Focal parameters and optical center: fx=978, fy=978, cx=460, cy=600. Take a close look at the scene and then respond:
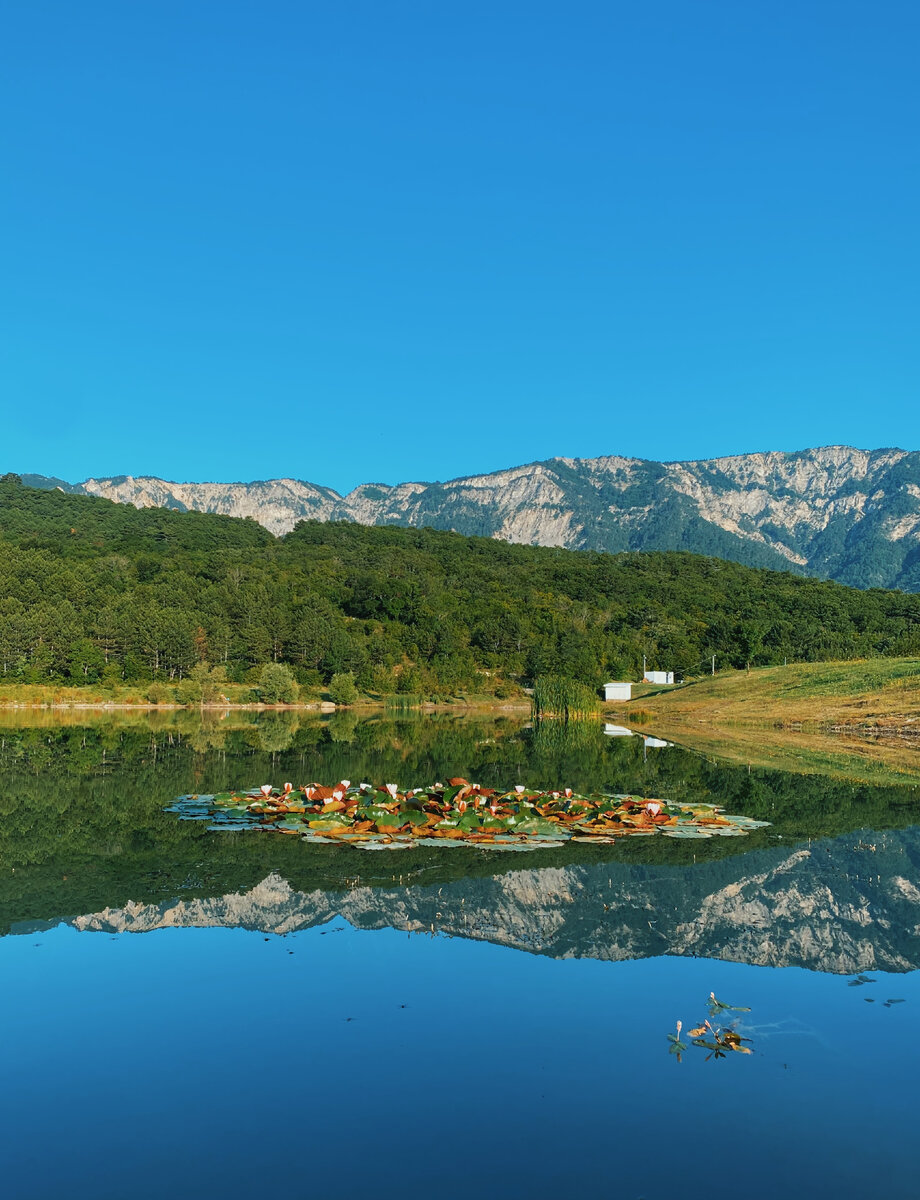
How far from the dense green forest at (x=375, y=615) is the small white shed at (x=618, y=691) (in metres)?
10.7

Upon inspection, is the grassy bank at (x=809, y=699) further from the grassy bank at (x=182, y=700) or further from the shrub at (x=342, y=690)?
the shrub at (x=342, y=690)

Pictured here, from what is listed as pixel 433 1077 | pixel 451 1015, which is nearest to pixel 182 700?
pixel 451 1015

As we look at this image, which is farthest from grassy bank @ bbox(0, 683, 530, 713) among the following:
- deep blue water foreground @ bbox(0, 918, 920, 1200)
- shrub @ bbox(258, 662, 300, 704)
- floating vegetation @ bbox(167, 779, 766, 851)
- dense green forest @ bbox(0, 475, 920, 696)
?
deep blue water foreground @ bbox(0, 918, 920, 1200)

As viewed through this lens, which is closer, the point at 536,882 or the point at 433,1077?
the point at 433,1077

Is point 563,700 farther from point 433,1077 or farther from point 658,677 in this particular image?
point 433,1077

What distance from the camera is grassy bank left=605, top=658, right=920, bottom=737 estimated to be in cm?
5459

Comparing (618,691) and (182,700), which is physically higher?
(618,691)

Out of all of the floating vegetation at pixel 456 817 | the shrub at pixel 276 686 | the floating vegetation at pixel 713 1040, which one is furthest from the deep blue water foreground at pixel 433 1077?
the shrub at pixel 276 686

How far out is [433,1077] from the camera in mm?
8906

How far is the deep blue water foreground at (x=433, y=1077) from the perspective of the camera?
288 inches

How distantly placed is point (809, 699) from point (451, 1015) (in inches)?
2149

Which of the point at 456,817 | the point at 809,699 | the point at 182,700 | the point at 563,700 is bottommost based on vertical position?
the point at 456,817

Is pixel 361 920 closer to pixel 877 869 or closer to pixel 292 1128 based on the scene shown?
pixel 292 1128

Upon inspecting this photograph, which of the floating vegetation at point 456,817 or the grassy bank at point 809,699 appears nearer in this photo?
the floating vegetation at point 456,817
